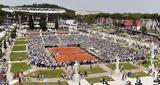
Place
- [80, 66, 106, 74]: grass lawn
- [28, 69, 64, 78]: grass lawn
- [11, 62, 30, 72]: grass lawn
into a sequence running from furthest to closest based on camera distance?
1. [11, 62, 30, 72]: grass lawn
2. [80, 66, 106, 74]: grass lawn
3. [28, 69, 64, 78]: grass lawn

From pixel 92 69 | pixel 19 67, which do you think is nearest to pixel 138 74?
pixel 92 69

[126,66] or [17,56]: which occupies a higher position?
[126,66]

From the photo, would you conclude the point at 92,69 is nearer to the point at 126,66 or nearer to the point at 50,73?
the point at 126,66

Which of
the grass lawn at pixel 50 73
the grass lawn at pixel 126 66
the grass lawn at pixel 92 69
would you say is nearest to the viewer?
the grass lawn at pixel 50 73

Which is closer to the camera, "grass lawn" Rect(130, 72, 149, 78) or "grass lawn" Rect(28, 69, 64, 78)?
"grass lawn" Rect(28, 69, 64, 78)

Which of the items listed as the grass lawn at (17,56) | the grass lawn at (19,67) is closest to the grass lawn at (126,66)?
the grass lawn at (19,67)

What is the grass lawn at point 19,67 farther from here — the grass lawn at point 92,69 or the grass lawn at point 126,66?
the grass lawn at point 126,66

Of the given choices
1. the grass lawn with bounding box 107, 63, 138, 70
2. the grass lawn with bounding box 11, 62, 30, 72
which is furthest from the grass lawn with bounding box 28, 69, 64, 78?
the grass lawn with bounding box 107, 63, 138, 70

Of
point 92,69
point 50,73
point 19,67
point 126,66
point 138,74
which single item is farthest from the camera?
point 126,66

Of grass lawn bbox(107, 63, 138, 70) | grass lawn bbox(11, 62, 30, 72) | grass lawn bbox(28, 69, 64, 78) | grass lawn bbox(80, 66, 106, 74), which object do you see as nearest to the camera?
grass lawn bbox(28, 69, 64, 78)

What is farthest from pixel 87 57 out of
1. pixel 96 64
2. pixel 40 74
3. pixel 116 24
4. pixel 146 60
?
pixel 116 24

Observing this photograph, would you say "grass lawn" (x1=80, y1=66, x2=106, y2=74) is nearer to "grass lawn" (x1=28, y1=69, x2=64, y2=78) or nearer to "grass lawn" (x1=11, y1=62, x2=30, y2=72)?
"grass lawn" (x1=28, y1=69, x2=64, y2=78)

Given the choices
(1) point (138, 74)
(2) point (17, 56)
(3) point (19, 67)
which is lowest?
(2) point (17, 56)
